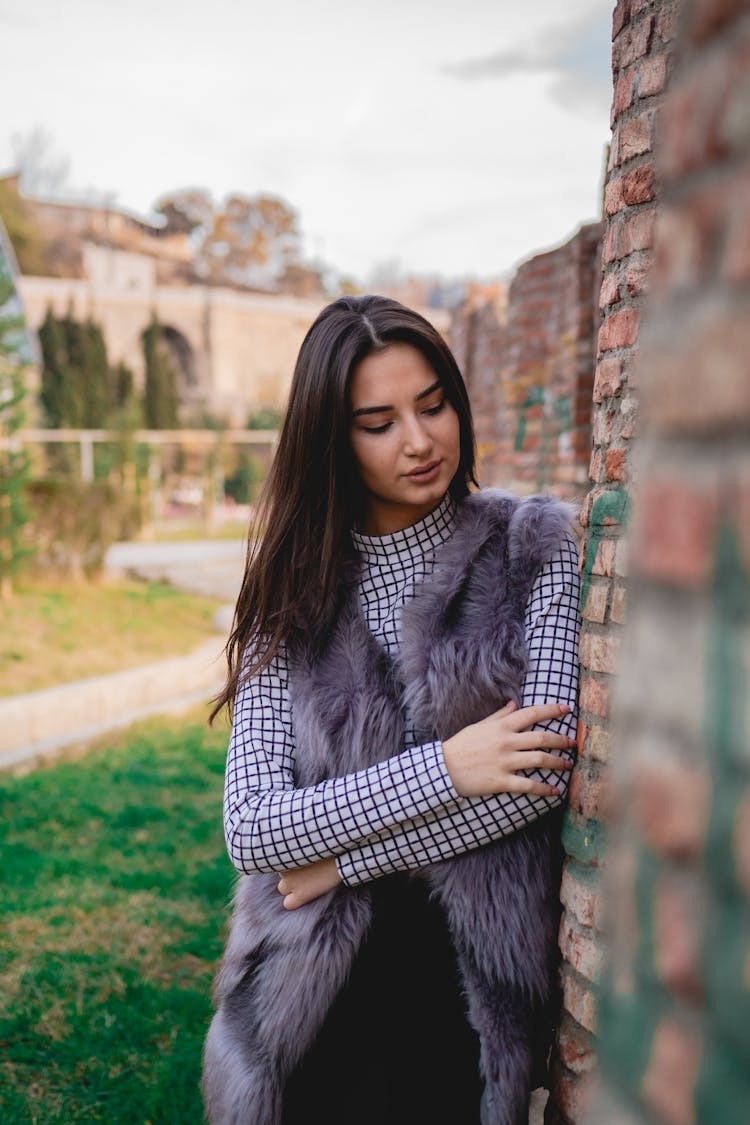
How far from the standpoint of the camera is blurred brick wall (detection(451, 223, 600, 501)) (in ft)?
20.2

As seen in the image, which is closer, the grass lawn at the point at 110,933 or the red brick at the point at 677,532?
the red brick at the point at 677,532

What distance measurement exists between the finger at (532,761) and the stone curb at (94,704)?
14.9 feet

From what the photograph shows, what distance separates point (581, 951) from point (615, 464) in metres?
0.92

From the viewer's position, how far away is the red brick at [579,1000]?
5.94 feet

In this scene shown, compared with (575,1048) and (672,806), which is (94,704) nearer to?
(575,1048)

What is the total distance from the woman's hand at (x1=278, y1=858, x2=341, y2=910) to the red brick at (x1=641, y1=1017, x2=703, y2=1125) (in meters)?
1.27

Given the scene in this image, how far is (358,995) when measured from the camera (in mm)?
1961

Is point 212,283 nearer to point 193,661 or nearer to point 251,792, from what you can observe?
point 193,661

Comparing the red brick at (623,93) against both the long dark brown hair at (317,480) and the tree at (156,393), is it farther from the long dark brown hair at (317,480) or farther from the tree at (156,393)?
the tree at (156,393)

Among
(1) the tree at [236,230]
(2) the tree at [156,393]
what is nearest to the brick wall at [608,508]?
(2) the tree at [156,393]

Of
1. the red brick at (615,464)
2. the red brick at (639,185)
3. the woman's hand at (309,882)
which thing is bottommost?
the woman's hand at (309,882)

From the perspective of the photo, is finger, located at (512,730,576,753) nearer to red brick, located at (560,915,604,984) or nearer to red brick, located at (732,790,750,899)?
red brick, located at (560,915,604,984)

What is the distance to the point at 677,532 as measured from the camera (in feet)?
2.35

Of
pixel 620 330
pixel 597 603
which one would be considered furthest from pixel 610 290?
pixel 597 603
